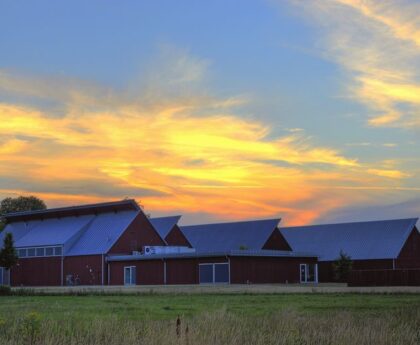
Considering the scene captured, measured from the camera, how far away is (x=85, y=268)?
247ft

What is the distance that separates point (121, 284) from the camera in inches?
2847

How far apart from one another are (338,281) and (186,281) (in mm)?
19682

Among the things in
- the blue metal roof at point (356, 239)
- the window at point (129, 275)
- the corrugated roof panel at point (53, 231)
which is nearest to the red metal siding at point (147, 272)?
the window at point (129, 275)

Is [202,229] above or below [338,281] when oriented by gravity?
above

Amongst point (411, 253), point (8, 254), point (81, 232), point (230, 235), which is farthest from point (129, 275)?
point (411, 253)

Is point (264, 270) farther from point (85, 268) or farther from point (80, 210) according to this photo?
point (80, 210)

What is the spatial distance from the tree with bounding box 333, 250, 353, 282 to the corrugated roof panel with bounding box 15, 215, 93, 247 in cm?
2891

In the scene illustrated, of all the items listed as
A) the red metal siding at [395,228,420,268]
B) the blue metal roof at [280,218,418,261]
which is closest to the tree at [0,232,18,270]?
the blue metal roof at [280,218,418,261]

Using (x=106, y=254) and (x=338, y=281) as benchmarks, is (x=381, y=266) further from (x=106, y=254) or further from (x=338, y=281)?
(x=106, y=254)

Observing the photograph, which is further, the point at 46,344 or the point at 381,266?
the point at 381,266

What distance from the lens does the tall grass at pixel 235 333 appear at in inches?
568

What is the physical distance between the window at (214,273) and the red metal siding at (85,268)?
40.3 feet

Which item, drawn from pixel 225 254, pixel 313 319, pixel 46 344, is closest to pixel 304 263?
pixel 225 254

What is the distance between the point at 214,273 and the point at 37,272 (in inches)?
928
